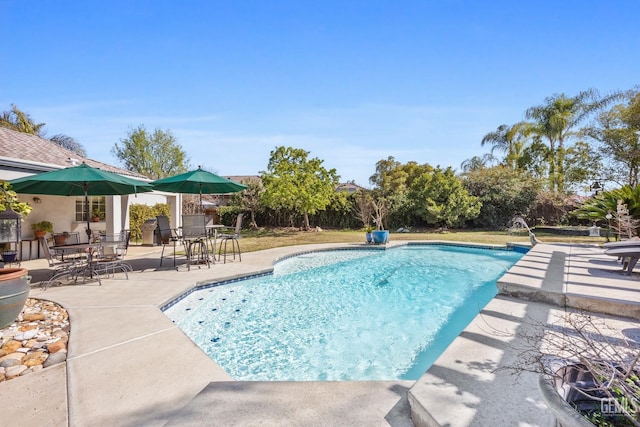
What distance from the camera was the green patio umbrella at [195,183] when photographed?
785cm

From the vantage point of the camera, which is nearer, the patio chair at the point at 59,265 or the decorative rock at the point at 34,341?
the decorative rock at the point at 34,341

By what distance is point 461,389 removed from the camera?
2.28 m

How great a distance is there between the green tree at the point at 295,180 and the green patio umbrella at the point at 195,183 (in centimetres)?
889

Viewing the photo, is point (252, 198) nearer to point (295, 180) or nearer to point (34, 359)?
point (295, 180)

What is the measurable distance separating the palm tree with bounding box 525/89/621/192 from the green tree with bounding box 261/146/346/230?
18529 mm

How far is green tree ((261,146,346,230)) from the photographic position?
18.2 meters

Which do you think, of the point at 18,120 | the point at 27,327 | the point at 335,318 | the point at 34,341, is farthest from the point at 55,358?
the point at 18,120

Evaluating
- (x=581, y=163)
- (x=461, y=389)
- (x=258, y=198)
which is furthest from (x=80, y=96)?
(x=581, y=163)

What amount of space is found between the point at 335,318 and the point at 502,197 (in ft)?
61.0

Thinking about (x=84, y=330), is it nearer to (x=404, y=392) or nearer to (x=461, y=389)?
(x=404, y=392)

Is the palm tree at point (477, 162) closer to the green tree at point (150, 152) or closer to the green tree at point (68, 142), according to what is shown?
the green tree at point (150, 152)

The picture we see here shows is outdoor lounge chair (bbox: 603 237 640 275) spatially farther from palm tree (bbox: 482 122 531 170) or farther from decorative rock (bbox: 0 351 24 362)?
palm tree (bbox: 482 122 531 170)

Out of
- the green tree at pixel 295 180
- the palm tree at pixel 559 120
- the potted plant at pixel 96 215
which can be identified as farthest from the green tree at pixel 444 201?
the potted plant at pixel 96 215

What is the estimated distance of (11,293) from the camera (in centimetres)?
354
